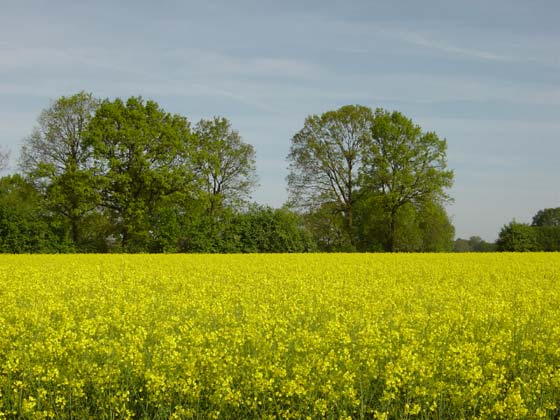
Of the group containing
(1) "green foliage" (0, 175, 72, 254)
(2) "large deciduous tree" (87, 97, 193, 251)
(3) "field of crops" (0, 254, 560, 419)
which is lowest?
(3) "field of crops" (0, 254, 560, 419)

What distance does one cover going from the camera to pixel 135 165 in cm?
4166

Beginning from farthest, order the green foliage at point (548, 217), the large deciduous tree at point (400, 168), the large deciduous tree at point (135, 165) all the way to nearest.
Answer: the green foliage at point (548, 217) < the large deciduous tree at point (400, 168) < the large deciduous tree at point (135, 165)

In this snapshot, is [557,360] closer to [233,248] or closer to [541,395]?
[541,395]

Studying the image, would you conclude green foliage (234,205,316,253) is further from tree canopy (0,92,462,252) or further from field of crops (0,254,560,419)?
field of crops (0,254,560,419)

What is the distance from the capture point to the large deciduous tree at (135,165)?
40938mm

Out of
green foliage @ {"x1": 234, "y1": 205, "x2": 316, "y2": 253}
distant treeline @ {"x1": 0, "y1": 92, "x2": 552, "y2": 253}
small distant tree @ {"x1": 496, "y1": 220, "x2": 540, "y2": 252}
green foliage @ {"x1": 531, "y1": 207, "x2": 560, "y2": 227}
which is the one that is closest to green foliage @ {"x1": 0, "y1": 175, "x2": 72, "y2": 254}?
distant treeline @ {"x1": 0, "y1": 92, "x2": 552, "y2": 253}

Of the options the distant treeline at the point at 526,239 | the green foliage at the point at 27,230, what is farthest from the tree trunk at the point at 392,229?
the green foliage at the point at 27,230

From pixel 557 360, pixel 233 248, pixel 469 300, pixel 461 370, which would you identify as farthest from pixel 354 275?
pixel 233 248

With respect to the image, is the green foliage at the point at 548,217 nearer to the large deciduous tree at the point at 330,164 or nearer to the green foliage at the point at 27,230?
the large deciduous tree at the point at 330,164

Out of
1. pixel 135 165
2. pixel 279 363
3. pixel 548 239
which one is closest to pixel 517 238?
pixel 548 239

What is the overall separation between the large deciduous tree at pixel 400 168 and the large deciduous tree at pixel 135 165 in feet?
50.3

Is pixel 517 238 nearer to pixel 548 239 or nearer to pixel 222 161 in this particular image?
pixel 548 239

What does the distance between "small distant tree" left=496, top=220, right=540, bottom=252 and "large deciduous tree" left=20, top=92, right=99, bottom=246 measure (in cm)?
3228

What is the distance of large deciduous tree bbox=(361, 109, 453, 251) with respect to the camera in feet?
159
